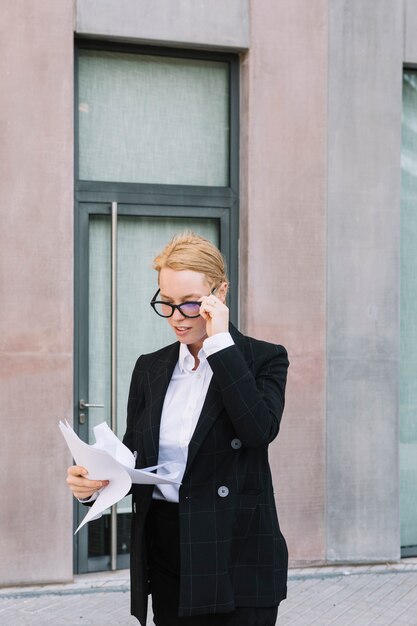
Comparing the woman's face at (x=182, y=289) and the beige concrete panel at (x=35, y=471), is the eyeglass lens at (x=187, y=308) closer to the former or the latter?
the woman's face at (x=182, y=289)

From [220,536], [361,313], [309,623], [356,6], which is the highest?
[356,6]

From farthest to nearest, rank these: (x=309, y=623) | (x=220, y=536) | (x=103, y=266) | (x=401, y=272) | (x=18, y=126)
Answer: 1. (x=401, y=272)
2. (x=103, y=266)
3. (x=18, y=126)
4. (x=309, y=623)
5. (x=220, y=536)

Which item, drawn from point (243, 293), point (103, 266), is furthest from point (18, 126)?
point (243, 293)

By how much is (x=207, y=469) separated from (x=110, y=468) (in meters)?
0.28

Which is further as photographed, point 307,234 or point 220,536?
point 307,234

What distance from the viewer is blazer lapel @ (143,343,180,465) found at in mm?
2824

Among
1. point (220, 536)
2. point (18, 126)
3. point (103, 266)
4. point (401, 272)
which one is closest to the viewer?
point (220, 536)

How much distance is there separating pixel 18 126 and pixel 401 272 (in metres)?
3.16

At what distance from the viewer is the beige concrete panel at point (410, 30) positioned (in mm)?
7402

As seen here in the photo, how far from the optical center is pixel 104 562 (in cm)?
691

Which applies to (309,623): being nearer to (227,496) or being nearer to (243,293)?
(243,293)

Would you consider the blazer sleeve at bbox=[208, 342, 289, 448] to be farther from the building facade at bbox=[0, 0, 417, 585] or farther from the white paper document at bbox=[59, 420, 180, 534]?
the building facade at bbox=[0, 0, 417, 585]

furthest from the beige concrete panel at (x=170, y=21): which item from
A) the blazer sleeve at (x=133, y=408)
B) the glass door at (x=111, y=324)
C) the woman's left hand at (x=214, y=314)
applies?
the woman's left hand at (x=214, y=314)

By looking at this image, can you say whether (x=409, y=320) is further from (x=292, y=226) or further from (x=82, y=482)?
(x=82, y=482)
